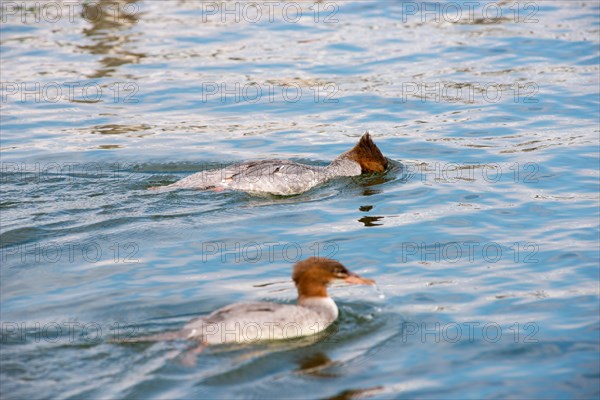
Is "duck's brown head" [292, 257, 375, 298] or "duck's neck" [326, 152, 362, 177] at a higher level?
"duck's neck" [326, 152, 362, 177]

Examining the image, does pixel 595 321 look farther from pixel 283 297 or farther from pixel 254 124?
pixel 254 124

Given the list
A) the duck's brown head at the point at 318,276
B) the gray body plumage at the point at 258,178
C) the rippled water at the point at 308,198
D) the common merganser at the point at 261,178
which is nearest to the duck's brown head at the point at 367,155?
the rippled water at the point at 308,198

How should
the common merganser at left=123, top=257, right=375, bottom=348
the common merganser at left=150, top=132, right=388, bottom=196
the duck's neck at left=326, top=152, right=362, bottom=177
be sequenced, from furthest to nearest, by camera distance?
the duck's neck at left=326, top=152, right=362, bottom=177 < the common merganser at left=150, top=132, right=388, bottom=196 < the common merganser at left=123, top=257, right=375, bottom=348

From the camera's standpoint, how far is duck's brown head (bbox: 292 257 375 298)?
29.3ft

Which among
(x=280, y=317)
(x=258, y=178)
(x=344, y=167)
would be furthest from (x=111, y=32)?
(x=280, y=317)

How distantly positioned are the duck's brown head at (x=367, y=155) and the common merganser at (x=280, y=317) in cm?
526

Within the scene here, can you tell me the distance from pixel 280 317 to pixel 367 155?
5812 mm

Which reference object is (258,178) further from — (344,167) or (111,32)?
(111,32)

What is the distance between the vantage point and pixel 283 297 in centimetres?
965

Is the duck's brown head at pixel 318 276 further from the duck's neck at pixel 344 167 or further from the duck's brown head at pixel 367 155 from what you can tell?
the duck's brown head at pixel 367 155

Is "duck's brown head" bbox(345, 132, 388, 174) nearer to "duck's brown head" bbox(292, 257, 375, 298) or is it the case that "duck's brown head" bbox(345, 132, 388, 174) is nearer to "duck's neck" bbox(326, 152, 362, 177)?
"duck's neck" bbox(326, 152, 362, 177)

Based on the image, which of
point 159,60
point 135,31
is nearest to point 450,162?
point 159,60

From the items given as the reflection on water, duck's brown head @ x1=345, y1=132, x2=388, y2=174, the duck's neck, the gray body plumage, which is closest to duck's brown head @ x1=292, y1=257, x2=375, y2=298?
the gray body plumage

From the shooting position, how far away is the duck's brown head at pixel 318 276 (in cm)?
892
